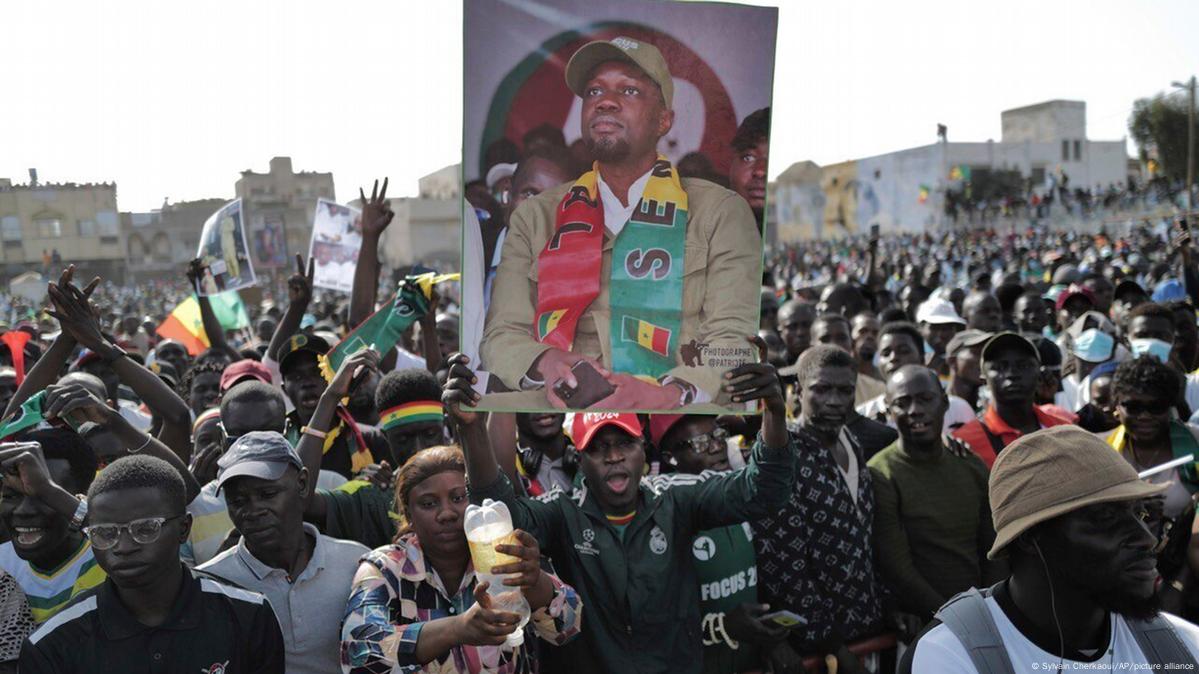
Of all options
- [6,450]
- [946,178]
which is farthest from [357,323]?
[946,178]

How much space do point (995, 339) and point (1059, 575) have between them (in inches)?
107

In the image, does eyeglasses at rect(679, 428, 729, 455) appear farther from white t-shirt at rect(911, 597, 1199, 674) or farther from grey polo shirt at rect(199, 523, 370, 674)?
white t-shirt at rect(911, 597, 1199, 674)

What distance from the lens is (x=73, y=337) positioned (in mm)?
4199

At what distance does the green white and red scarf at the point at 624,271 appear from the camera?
295 centimetres

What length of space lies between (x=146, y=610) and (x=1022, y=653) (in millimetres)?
2149

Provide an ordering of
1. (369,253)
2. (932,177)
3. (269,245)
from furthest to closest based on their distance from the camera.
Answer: (932,177), (269,245), (369,253)

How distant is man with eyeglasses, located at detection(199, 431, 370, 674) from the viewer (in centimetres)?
292

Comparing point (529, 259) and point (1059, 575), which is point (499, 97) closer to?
point (529, 259)

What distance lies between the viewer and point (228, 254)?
845 cm

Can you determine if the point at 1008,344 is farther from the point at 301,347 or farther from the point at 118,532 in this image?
the point at 118,532

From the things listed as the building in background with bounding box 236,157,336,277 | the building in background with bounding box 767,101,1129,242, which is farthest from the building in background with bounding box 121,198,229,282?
the building in background with bounding box 767,101,1129,242

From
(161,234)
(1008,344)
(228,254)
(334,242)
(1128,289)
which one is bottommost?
(1008,344)

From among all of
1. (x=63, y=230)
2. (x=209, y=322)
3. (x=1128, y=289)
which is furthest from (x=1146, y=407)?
(x=63, y=230)

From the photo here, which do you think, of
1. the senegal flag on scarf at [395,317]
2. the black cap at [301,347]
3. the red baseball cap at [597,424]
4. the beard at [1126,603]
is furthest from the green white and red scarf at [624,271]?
the black cap at [301,347]
